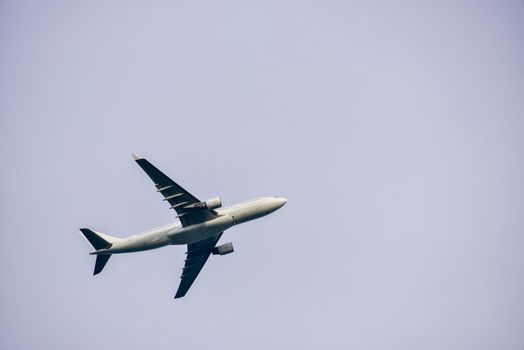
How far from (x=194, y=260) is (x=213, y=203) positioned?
41.9ft

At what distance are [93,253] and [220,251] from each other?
15.2m

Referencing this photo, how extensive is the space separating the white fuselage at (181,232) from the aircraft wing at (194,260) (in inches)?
290

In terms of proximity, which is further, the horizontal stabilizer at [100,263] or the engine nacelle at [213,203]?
the horizontal stabilizer at [100,263]

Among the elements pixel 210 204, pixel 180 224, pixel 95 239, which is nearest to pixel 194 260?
pixel 180 224

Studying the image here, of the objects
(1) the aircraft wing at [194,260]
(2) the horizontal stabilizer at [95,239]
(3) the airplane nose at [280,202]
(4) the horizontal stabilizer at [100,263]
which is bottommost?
(1) the aircraft wing at [194,260]

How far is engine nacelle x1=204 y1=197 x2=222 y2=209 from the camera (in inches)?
2251

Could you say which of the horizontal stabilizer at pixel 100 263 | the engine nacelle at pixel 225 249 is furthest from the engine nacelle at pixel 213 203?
the horizontal stabilizer at pixel 100 263

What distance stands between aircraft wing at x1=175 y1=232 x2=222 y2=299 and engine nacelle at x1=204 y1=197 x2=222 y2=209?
359 inches

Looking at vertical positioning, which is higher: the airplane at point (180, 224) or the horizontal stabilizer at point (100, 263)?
the airplane at point (180, 224)

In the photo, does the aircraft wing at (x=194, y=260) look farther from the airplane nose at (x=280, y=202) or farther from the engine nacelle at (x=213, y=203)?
the airplane nose at (x=280, y=202)

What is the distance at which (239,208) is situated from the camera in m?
58.8

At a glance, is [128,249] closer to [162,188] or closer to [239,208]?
[162,188]

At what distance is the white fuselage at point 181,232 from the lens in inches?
2253

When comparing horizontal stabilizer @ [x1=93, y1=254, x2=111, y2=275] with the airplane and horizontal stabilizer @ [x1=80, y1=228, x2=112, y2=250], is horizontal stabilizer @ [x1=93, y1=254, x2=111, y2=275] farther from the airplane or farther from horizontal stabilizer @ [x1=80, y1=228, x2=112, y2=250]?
horizontal stabilizer @ [x1=80, y1=228, x2=112, y2=250]
